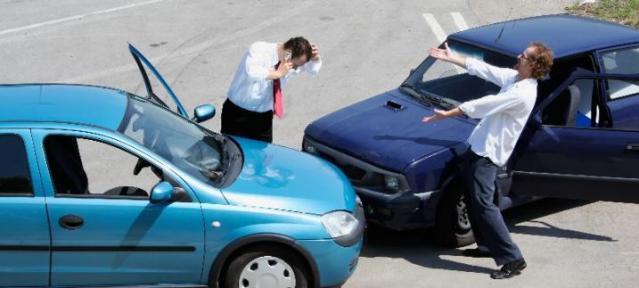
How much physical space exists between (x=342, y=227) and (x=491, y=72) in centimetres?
202

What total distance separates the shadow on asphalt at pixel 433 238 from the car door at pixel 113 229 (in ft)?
6.63

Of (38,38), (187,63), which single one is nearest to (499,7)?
(187,63)

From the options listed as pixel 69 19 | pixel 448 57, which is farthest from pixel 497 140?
pixel 69 19

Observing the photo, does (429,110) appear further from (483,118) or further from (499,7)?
(499,7)

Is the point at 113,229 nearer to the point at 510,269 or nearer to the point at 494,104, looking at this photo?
the point at 494,104

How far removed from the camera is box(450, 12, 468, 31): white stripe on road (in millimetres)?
15336

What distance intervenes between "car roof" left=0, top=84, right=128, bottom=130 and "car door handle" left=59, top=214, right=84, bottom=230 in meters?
0.64

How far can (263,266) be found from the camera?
6.62 metres

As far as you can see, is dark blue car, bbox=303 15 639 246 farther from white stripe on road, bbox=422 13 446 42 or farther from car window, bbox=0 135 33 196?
white stripe on road, bbox=422 13 446 42

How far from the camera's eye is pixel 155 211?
253 inches

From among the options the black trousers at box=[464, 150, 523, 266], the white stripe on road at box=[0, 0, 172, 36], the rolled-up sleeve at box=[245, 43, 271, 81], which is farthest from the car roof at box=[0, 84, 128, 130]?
the white stripe on road at box=[0, 0, 172, 36]

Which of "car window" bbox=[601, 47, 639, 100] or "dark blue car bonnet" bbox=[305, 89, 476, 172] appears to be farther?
"car window" bbox=[601, 47, 639, 100]

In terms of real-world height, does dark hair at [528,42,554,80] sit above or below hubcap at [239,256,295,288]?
above

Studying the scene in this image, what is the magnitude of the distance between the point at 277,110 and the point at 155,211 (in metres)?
2.29
